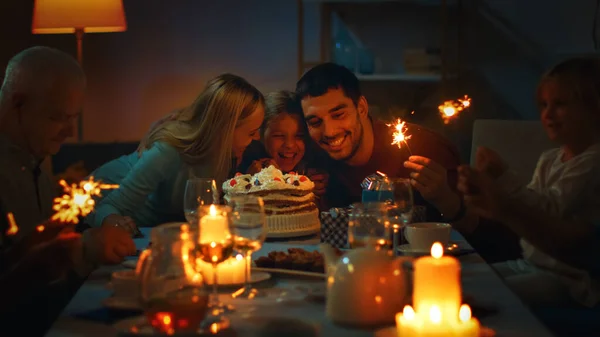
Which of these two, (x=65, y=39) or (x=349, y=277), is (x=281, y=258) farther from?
(x=65, y=39)

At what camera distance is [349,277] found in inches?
56.1

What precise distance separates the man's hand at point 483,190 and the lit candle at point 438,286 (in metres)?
0.69

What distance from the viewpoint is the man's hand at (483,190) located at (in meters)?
1.96

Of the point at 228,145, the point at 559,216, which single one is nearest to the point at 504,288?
the point at 559,216

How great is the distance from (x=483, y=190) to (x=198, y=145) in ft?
4.85

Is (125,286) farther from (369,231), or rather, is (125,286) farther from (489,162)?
(489,162)

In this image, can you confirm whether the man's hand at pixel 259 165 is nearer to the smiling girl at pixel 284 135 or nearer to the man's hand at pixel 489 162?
the smiling girl at pixel 284 135

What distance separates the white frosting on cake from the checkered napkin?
26 cm

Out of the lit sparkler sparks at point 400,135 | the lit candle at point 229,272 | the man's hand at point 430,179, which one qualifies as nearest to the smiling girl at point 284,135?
the lit sparkler sparks at point 400,135

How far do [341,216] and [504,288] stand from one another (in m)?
0.57

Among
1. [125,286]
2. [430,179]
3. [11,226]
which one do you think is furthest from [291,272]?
[430,179]

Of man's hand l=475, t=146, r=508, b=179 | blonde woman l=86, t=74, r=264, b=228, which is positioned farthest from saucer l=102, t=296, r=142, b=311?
blonde woman l=86, t=74, r=264, b=228

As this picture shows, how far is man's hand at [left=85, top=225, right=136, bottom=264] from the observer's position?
5.98ft

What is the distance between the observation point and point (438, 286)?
51.2 inches
